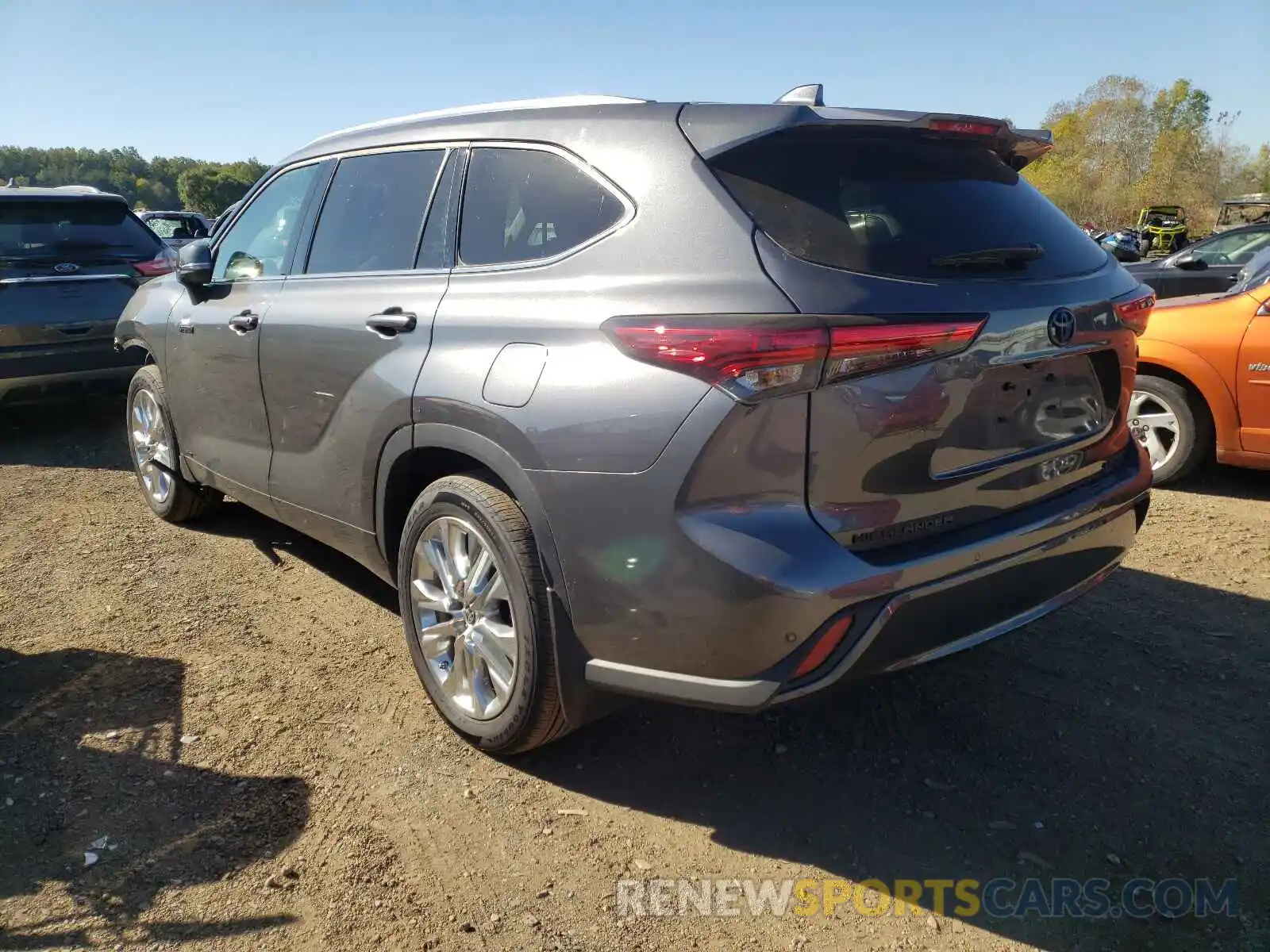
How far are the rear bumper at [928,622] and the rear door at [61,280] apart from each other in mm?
6073

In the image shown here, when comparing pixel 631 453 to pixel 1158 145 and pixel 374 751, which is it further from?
pixel 1158 145

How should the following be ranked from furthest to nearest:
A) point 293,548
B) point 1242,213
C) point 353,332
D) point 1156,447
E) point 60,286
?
point 1242,213
point 60,286
point 1156,447
point 293,548
point 353,332

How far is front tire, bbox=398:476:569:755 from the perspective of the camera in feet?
8.59

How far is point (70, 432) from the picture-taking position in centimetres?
758

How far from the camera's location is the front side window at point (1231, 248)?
9656 millimetres

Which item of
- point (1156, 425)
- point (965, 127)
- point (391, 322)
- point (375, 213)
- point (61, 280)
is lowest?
point (1156, 425)

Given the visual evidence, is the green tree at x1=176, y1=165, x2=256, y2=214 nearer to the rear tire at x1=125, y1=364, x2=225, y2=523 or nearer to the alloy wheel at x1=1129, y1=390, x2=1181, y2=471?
the rear tire at x1=125, y1=364, x2=225, y2=523

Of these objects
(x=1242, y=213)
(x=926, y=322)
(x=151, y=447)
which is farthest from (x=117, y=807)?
(x=1242, y=213)

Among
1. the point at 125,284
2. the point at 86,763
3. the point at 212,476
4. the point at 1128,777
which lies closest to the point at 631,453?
the point at 1128,777

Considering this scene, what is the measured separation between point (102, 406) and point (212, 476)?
4909 millimetres

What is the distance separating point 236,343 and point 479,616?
6.48ft

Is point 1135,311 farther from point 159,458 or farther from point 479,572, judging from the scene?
point 159,458

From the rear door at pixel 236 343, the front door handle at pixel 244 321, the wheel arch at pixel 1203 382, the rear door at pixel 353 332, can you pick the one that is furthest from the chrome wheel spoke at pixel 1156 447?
the front door handle at pixel 244 321

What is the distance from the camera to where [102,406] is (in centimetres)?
850
